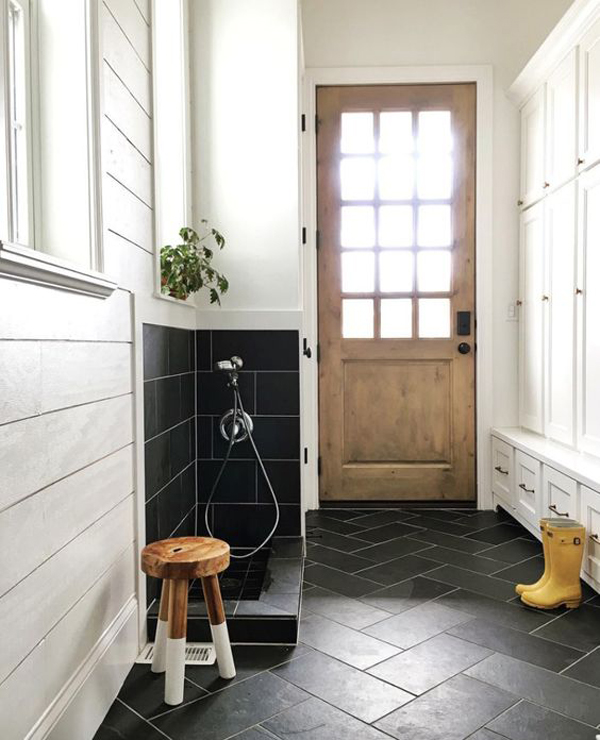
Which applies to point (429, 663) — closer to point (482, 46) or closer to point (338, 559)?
point (338, 559)

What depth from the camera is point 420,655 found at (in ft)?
7.22

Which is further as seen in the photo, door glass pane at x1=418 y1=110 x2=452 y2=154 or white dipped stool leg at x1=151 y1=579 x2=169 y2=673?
door glass pane at x1=418 y1=110 x2=452 y2=154

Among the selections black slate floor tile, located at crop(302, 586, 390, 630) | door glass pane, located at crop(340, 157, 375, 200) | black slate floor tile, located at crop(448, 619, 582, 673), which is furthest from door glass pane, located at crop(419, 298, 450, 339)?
black slate floor tile, located at crop(448, 619, 582, 673)

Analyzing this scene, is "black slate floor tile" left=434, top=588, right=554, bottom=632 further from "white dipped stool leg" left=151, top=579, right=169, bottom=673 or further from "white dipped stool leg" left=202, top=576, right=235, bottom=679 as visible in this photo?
"white dipped stool leg" left=151, top=579, right=169, bottom=673

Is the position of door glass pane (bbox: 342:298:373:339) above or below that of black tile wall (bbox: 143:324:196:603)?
above

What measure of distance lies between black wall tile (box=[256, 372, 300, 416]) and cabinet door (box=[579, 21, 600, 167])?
1578 millimetres

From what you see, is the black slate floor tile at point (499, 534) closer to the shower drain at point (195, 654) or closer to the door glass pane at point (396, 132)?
the shower drain at point (195, 654)

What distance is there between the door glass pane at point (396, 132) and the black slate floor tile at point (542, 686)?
2944 millimetres

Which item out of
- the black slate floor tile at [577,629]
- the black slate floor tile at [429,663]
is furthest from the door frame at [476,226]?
the black slate floor tile at [429,663]

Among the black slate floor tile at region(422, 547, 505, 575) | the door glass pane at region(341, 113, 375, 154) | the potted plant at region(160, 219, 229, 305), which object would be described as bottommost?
the black slate floor tile at region(422, 547, 505, 575)

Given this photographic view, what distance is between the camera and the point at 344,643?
7.54 ft

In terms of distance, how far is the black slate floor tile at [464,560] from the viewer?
3.02 meters

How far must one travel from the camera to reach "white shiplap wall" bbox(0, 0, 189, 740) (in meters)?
1.32

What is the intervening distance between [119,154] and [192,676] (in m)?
1.54
